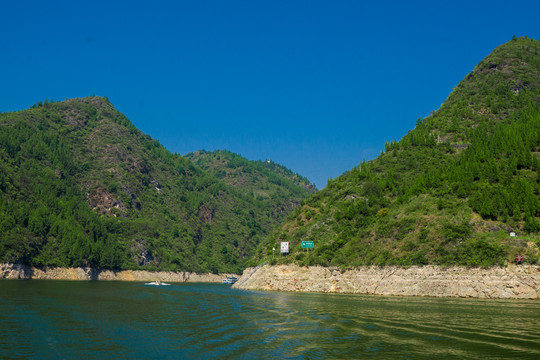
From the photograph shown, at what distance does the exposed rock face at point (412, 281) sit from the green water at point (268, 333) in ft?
69.2

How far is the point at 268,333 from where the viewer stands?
126ft

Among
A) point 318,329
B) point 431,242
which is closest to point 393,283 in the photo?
point 431,242

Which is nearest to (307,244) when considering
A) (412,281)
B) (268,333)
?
(412,281)

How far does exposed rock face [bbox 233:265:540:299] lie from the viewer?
75688 mm

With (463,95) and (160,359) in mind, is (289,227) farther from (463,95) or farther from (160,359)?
(160,359)

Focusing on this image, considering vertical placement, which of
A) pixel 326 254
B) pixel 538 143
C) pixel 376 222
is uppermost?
pixel 538 143

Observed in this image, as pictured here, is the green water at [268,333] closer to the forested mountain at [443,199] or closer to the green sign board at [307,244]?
the forested mountain at [443,199]

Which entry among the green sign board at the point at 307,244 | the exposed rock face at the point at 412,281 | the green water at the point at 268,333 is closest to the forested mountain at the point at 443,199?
the exposed rock face at the point at 412,281

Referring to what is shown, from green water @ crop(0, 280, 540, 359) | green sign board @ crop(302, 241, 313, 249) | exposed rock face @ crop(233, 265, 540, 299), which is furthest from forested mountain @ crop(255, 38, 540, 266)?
green water @ crop(0, 280, 540, 359)

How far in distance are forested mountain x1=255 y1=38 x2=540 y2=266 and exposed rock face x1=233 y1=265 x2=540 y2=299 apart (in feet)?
6.11

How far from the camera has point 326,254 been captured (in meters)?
110

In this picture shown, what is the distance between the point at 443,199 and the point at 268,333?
78.4 metres

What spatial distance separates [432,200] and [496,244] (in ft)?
86.9

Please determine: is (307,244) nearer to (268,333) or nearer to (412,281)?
(412,281)
